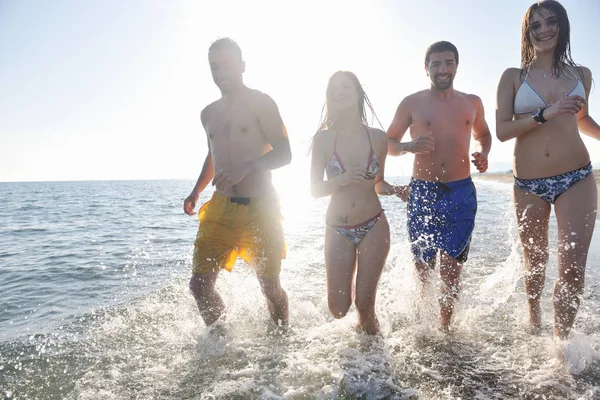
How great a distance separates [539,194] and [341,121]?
6.03 feet

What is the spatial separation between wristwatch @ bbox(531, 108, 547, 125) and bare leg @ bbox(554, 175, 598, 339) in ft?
1.94

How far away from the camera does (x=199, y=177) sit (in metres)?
4.68

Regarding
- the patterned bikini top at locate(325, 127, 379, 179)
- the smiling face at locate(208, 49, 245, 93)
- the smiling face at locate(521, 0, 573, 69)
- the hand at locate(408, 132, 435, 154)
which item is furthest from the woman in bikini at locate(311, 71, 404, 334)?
the smiling face at locate(521, 0, 573, 69)

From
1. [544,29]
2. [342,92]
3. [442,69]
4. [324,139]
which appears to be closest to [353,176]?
[324,139]

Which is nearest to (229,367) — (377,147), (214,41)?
(377,147)

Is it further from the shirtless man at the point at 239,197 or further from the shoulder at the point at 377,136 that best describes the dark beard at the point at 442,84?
the shirtless man at the point at 239,197

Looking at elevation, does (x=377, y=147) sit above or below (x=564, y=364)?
above

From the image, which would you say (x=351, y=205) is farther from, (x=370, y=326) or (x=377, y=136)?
(x=370, y=326)

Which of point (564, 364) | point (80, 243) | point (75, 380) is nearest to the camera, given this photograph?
point (564, 364)

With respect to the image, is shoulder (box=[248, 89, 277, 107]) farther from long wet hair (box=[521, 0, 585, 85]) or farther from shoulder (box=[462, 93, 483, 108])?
long wet hair (box=[521, 0, 585, 85])

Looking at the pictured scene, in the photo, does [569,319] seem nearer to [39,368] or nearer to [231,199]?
[231,199]

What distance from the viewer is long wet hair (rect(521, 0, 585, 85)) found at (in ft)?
11.7

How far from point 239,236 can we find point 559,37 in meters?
3.30

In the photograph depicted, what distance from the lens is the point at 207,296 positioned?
13.2 ft
